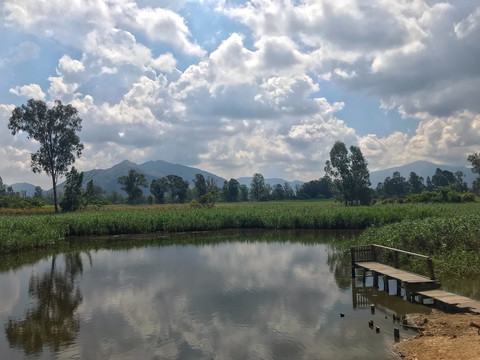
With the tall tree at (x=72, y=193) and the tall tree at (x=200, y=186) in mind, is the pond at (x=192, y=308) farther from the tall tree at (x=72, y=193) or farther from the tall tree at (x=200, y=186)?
the tall tree at (x=200, y=186)

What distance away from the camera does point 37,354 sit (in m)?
9.59

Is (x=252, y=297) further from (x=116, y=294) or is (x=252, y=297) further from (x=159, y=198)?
(x=159, y=198)

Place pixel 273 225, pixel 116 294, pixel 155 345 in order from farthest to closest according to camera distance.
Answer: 1. pixel 273 225
2. pixel 116 294
3. pixel 155 345

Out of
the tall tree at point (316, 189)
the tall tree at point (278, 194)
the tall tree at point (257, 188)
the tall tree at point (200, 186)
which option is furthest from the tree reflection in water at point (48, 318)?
the tall tree at point (257, 188)

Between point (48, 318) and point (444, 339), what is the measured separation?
12220 millimetres

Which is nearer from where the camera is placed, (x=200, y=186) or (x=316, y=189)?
(x=200, y=186)

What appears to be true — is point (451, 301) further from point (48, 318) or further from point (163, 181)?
point (163, 181)

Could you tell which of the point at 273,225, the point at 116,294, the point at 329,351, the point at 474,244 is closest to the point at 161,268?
the point at 116,294

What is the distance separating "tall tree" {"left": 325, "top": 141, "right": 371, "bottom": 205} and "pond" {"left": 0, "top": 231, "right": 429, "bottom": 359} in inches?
2265

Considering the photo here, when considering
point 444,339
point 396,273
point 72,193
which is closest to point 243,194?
point 72,193

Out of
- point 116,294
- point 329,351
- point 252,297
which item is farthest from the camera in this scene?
point 116,294

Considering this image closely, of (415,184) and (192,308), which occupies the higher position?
(415,184)

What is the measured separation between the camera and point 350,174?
3164 inches

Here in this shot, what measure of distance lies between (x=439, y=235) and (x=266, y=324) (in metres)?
12.5
